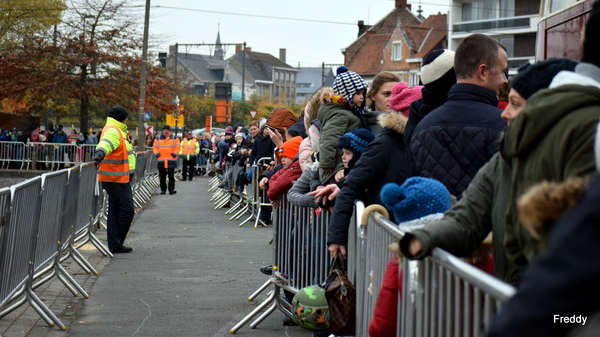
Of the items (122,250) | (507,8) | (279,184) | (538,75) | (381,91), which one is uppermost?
(507,8)

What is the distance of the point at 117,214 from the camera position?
11.3 m

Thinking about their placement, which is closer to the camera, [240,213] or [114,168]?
[114,168]

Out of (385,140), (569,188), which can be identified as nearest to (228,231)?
(385,140)

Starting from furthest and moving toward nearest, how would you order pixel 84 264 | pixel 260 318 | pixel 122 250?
pixel 122 250
pixel 84 264
pixel 260 318

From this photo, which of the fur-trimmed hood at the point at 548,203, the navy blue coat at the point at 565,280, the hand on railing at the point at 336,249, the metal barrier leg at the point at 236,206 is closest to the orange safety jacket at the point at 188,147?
the metal barrier leg at the point at 236,206

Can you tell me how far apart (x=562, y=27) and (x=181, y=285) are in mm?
4865

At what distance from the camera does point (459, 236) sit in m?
2.67

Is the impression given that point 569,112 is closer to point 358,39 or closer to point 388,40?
point 388,40

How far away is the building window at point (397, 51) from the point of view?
68500mm

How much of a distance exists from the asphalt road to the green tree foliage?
32.4 meters

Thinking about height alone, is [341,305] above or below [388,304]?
below

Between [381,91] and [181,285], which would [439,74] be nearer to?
[381,91]

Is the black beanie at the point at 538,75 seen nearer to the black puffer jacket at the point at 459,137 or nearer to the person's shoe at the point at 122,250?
the black puffer jacket at the point at 459,137

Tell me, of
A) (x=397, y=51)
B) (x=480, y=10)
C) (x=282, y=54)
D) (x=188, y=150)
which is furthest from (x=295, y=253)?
(x=282, y=54)
